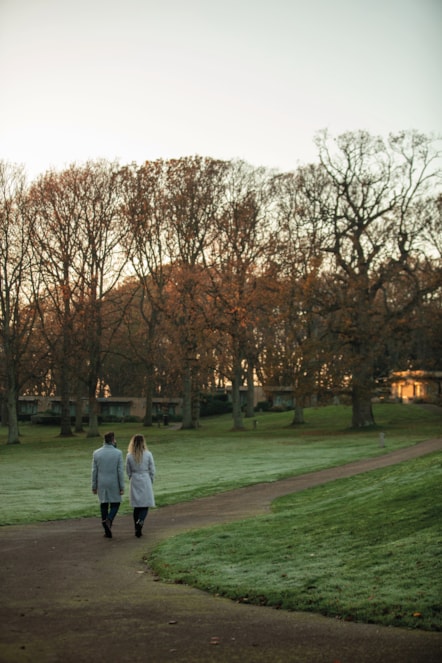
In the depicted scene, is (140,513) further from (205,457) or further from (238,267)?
(238,267)

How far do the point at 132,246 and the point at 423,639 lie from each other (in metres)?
53.2

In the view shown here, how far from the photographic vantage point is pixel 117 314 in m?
81.1

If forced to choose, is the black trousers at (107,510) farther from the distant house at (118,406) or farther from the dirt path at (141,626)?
the distant house at (118,406)

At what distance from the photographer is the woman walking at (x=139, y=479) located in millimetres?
17047

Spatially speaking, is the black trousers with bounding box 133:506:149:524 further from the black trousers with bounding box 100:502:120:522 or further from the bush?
the bush

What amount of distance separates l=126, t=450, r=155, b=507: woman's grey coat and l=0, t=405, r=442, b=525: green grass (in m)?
4.59

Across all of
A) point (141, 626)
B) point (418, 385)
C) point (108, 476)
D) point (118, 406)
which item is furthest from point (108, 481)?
point (118, 406)

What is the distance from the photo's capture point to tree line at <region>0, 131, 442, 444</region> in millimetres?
52438

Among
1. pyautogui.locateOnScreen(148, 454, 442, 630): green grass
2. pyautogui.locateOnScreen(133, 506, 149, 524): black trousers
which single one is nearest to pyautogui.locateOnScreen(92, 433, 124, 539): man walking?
pyautogui.locateOnScreen(133, 506, 149, 524): black trousers

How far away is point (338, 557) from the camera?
1280 centimetres

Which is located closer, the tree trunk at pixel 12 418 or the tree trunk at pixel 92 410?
the tree trunk at pixel 12 418

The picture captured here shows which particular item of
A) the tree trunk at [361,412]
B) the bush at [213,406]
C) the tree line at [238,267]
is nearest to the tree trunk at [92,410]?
the tree line at [238,267]

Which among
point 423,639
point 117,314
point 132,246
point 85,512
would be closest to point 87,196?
point 132,246

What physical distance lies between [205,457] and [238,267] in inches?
682
